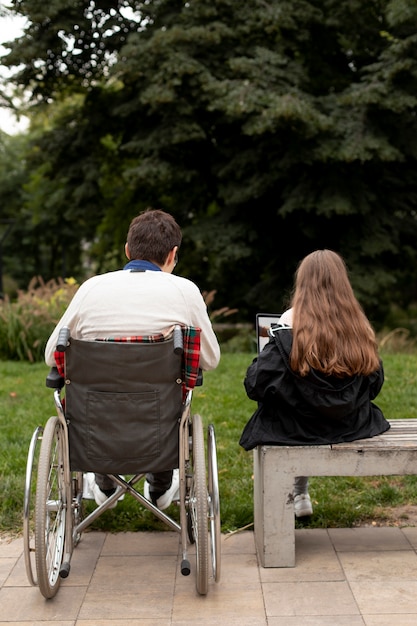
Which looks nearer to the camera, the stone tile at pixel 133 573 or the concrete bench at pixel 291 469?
the stone tile at pixel 133 573

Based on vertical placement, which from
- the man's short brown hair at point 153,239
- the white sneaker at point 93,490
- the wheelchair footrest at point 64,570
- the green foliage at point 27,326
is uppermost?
the man's short brown hair at point 153,239

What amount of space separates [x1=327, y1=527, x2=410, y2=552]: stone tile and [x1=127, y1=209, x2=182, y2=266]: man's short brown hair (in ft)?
5.58

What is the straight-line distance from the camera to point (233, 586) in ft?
12.5

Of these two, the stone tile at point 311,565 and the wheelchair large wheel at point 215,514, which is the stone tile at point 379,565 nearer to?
the stone tile at point 311,565

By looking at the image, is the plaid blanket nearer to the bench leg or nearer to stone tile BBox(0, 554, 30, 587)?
the bench leg

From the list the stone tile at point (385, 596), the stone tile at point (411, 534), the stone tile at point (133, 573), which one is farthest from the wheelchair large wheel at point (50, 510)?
the stone tile at point (411, 534)

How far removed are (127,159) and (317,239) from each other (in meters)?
4.76

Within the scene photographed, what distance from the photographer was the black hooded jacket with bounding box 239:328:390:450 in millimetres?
3955

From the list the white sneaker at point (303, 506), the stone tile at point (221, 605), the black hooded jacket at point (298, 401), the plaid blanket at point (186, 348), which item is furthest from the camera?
the white sneaker at point (303, 506)

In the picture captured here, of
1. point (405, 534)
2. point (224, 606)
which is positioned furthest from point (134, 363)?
point (405, 534)

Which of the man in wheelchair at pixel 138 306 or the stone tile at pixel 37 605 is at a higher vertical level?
the man in wheelchair at pixel 138 306

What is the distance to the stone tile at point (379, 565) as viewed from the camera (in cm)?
387

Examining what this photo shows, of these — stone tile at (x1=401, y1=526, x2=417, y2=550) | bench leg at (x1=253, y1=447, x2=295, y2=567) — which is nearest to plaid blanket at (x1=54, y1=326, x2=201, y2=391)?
bench leg at (x1=253, y1=447, x2=295, y2=567)

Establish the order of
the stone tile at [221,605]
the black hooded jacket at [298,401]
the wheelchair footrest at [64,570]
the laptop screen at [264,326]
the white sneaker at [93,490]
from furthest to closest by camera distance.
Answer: the white sneaker at [93,490]
the laptop screen at [264,326]
the black hooded jacket at [298,401]
the wheelchair footrest at [64,570]
the stone tile at [221,605]
